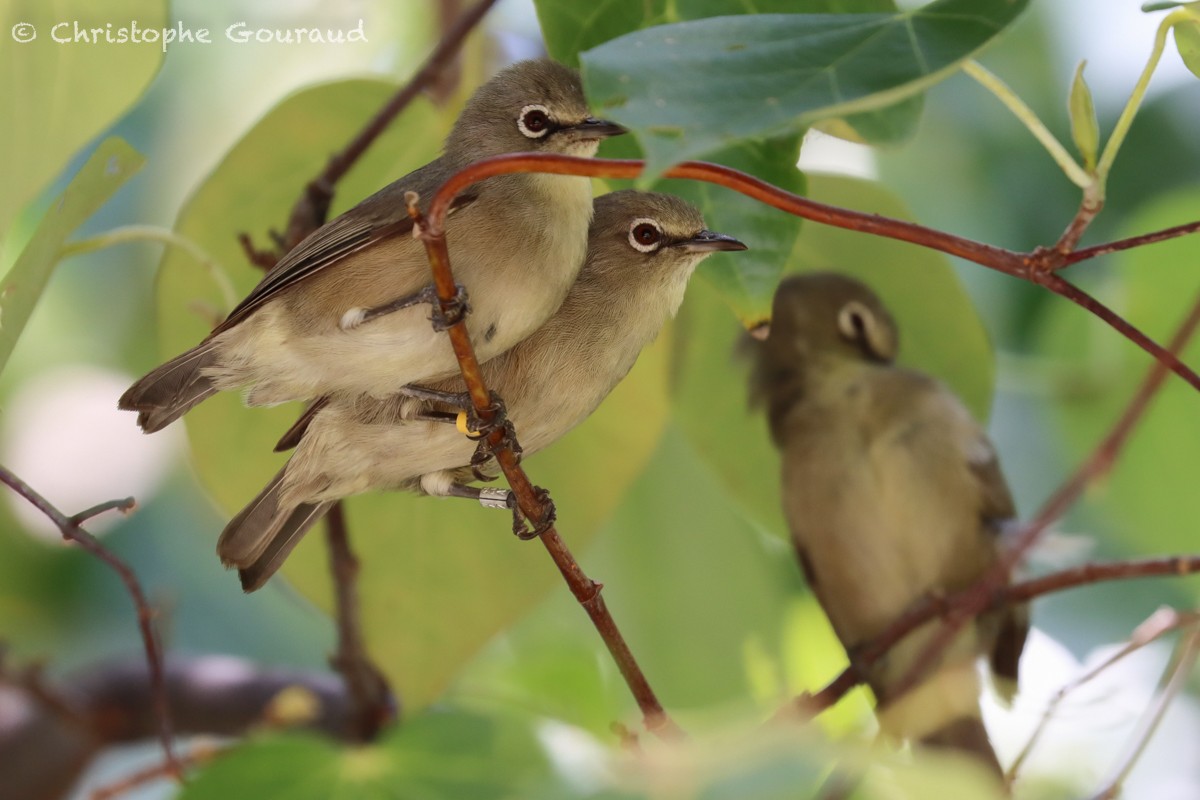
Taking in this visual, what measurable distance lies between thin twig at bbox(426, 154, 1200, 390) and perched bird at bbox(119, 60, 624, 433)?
37cm

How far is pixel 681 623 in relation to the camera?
2525 mm

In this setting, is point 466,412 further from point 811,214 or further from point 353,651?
point 353,651

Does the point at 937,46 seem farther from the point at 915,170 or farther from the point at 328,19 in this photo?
the point at 915,170

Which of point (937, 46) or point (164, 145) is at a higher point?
point (164, 145)

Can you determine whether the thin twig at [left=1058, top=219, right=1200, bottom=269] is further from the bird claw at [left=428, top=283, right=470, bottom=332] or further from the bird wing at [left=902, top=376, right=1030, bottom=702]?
the bird wing at [left=902, top=376, right=1030, bottom=702]

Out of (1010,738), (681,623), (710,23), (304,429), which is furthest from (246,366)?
(1010,738)

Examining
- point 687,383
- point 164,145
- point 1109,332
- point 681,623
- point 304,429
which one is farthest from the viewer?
point 164,145

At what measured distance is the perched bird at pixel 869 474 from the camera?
2.84 meters

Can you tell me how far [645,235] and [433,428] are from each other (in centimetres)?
45

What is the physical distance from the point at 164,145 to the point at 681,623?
1.78 m

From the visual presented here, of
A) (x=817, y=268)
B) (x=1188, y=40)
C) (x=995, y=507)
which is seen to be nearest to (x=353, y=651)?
(x=817, y=268)

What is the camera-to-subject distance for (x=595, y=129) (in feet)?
5.15

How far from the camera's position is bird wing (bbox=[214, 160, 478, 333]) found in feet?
5.12

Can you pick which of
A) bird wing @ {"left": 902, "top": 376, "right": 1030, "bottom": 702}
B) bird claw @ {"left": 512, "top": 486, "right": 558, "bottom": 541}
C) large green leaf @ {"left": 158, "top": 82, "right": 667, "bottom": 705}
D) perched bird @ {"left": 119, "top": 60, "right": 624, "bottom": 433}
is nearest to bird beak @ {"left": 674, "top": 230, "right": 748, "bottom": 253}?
perched bird @ {"left": 119, "top": 60, "right": 624, "bottom": 433}
